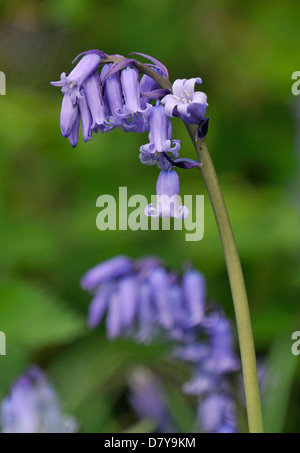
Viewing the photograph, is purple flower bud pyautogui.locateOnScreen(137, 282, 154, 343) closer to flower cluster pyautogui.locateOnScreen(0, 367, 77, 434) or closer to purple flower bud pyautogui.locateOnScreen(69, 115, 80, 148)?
flower cluster pyautogui.locateOnScreen(0, 367, 77, 434)

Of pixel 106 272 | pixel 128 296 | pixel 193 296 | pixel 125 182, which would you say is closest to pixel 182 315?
pixel 193 296

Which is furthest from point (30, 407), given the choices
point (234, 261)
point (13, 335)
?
point (234, 261)

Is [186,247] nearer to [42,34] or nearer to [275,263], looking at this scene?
[275,263]

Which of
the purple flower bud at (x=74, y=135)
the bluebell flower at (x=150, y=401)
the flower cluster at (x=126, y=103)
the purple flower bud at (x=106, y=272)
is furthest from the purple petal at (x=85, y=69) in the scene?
the bluebell flower at (x=150, y=401)

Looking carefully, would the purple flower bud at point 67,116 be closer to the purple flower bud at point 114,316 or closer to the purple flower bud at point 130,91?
the purple flower bud at point 130,91

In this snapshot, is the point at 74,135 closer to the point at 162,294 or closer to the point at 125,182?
the point at 162,294

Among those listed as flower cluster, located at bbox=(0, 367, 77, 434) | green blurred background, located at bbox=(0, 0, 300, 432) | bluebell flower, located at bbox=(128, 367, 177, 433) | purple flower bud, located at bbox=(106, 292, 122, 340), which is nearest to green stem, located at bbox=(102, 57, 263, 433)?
flower cluster, located at bbox=(0, 367, 77, 434)
